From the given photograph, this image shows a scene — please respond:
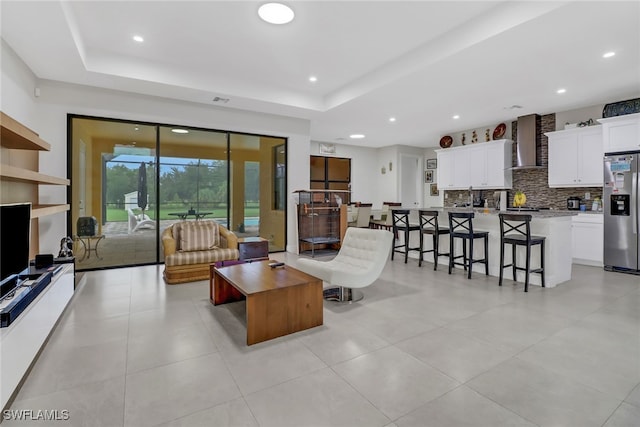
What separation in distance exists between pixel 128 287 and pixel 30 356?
7.40 ft

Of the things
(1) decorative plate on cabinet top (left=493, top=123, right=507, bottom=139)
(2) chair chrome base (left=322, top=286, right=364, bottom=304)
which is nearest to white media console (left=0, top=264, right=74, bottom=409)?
(2) chair chrome base (left=322, top=286, right=364, bottom=304)

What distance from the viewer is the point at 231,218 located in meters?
6.45

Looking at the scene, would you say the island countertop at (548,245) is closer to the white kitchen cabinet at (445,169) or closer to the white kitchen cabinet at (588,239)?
the white kitchen cabinet at (588,239)

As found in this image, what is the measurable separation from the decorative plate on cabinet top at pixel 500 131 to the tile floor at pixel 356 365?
448 centimetres

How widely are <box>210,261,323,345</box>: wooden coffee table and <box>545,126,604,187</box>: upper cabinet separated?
582 centimetres

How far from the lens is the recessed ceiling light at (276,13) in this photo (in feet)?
10.8

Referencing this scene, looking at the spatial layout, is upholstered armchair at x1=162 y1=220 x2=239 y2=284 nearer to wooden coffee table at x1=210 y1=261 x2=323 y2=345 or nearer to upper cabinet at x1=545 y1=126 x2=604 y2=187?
wooden coffee table at x1=210 y1=261 x2=323 y2=345

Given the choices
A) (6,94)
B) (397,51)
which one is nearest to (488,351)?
(397,51)

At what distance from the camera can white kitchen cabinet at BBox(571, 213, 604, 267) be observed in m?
5.52

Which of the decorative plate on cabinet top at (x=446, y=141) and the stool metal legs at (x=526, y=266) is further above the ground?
the decorative plate on cabinet top at (x=446, y=141)

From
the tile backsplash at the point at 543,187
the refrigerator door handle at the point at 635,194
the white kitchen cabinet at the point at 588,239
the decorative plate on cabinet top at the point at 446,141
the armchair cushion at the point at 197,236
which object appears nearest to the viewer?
the armchair cushion at the point at 197,236

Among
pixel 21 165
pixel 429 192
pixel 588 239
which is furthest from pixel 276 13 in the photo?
pixel 429 192

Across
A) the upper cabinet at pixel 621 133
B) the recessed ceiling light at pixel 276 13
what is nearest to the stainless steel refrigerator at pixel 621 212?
the upper cabinet at pixel 621 133

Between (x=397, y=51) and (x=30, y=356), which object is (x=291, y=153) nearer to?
(x=397, y=51)
